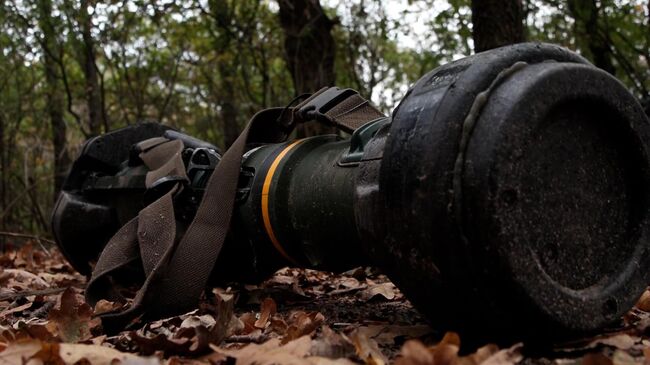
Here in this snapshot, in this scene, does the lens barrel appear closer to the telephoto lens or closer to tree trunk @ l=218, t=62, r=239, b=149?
the telephoto lens

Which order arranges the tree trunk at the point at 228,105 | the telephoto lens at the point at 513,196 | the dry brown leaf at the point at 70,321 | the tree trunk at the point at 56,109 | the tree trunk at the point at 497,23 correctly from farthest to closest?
the tree trunk at the point at 228,105
the tree trunk at the point at 56,109
the tree trunk at the point at 497,23
the dry brown leaf at the point at 70,321
the telephoto lens at the point at 513,196

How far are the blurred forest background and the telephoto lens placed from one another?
3.68 metres

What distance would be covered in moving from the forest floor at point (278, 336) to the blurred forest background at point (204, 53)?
9.97ft

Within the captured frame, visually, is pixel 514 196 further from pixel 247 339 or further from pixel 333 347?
pixel 247 339

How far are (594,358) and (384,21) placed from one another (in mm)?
5596

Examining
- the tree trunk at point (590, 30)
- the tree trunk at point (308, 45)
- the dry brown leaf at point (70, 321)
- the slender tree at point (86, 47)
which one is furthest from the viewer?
the tree trunk at point (590, 30)

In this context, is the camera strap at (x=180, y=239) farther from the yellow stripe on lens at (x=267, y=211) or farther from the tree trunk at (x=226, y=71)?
the tree trunk at (x=226, y=71)

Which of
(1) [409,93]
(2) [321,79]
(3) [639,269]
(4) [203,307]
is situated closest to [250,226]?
(4) [203,307]

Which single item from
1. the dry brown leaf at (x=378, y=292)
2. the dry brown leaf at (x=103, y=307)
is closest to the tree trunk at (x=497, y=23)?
the dry brown leaf at (x=378, y=292)

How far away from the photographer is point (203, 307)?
2.21 metres

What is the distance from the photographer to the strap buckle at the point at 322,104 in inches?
83.0

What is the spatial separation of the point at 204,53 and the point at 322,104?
5198mm

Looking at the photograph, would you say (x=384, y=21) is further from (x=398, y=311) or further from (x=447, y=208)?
(x=447, y=208)

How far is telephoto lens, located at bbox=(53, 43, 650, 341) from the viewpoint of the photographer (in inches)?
48.9
